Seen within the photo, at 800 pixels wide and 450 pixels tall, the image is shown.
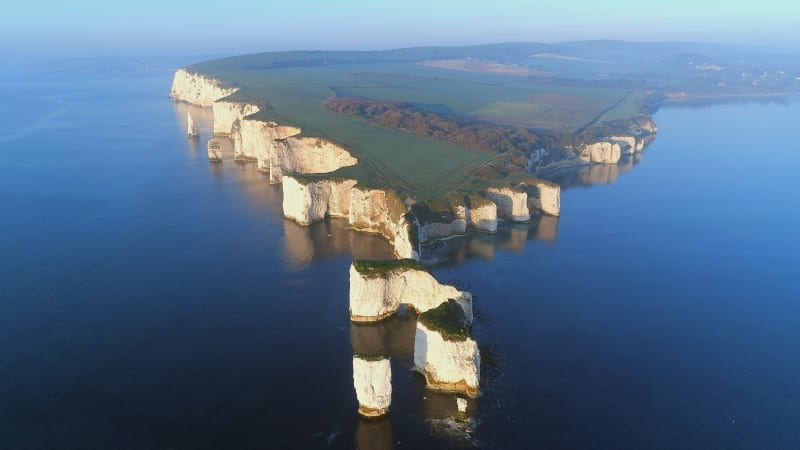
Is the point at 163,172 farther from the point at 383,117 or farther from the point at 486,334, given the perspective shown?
the point at 486,334

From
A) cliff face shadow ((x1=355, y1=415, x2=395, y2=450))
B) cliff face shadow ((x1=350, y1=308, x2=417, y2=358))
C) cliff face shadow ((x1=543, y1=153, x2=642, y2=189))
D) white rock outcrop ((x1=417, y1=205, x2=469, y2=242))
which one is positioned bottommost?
cliff face shadow ((x1=355, y1=415, x2=395, y2=450))

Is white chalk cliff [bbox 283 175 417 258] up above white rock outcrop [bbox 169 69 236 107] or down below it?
below

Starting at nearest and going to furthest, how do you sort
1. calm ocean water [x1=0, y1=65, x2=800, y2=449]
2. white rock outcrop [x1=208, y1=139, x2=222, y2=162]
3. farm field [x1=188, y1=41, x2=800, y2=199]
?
calm ocean water [x1=0, y1=65, x2=800, y2=449], farm field [x1=188, y1=41, x2=800, y2=199], white rock outcrop [x1=208, y1=139, x2=222, y2=162]

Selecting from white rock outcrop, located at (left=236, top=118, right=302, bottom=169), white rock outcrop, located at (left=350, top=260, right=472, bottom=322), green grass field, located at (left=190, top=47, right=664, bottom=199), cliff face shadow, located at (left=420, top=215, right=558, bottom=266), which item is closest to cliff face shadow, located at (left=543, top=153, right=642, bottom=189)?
green grass field, located at (left=190, top=47, right=664, bottom=199)

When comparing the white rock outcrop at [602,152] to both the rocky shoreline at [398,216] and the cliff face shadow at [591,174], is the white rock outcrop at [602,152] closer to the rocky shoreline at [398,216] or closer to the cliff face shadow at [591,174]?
the rocky shoreline at [398,216]

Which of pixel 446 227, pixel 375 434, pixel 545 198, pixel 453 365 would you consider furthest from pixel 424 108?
pixel 375 434

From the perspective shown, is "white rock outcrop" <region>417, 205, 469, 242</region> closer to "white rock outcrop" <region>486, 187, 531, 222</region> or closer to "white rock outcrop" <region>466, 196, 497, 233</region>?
"white rock outcrop" <region>466, 196, 497, 233</region>
